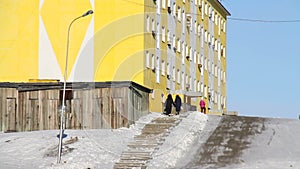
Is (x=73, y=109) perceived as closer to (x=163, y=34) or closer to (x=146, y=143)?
(x=146, y=143)

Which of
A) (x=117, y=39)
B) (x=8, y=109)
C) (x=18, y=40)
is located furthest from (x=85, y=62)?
(x=8, y=109)

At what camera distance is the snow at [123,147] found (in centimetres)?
3391

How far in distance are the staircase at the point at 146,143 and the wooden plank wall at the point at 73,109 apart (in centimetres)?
163

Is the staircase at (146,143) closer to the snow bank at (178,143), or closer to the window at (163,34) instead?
the snow bank at (178,143)

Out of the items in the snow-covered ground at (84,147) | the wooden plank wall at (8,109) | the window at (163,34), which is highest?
the window at (163,34)

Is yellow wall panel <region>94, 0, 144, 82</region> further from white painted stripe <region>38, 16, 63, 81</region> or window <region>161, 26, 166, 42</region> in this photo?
window <region>161, 26, 166, 42</region>

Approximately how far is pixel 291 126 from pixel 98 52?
730 inches

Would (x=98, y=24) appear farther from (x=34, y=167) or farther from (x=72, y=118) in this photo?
(x=34, y=167)

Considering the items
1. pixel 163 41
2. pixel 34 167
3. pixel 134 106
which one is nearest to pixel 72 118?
pixel 134 106

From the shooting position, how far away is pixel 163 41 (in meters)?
62.5

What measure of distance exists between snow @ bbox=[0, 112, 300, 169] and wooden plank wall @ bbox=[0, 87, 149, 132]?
104cm

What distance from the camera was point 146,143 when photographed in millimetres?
37781

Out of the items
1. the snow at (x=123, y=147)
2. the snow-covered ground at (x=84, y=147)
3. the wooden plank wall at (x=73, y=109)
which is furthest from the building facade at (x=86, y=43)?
the snow-covered ground at (x=84, y=147)

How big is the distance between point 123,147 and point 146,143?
1.38 meters
